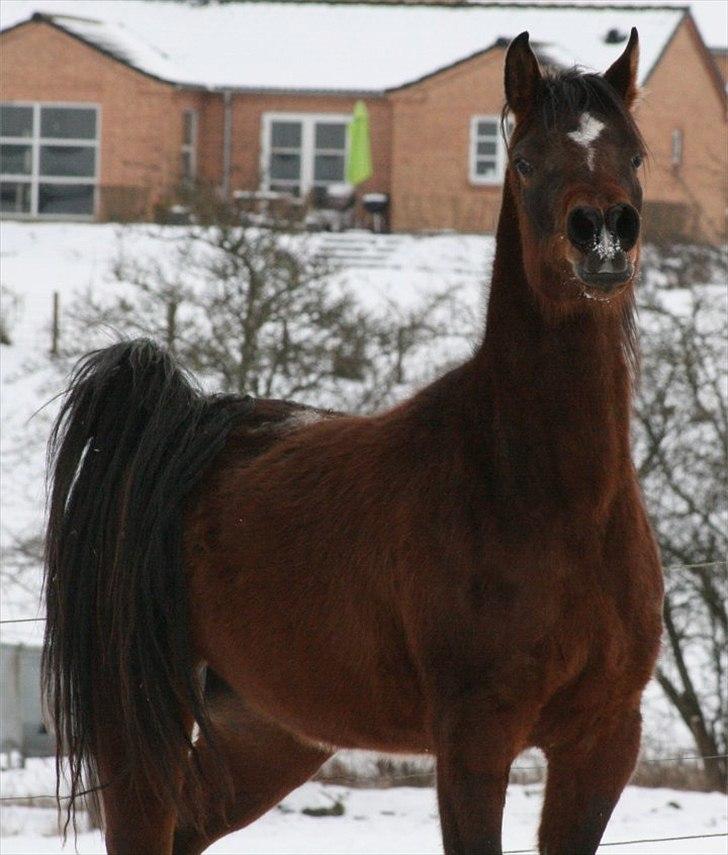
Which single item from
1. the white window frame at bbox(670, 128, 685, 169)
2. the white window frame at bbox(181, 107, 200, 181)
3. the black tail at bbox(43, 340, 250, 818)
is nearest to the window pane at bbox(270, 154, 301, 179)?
the white window frame at bbox(181, 107, 200, 181)

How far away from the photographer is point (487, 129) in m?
25.2

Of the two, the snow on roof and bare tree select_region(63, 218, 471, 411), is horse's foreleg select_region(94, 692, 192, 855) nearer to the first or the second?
bare tree select_region(63, 218, 471, 411)

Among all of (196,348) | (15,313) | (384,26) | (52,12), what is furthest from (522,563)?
(384,26)

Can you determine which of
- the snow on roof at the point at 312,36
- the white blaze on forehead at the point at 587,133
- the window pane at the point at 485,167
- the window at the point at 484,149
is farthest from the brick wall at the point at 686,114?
the white blaze on forehead at the point at 587,133

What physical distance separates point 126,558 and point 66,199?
19565 millimetres

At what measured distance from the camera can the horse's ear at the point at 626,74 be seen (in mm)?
2957

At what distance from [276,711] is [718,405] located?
9.98 m

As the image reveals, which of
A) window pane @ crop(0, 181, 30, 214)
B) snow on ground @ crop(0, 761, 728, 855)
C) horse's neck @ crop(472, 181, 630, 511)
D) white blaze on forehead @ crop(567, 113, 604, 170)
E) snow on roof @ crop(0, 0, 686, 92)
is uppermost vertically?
snow on roof @ crop(0, 0, 686, 92)

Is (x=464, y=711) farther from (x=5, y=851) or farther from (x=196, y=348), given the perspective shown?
(x=196, y=348)

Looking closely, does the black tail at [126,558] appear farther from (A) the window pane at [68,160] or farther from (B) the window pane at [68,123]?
(B) the window pane at [68,123]

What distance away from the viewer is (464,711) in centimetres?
274

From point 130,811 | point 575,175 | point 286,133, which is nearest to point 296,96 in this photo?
point 286,133

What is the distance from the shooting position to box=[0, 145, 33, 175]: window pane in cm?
2211

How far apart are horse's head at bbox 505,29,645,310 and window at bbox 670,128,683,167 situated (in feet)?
63.0
